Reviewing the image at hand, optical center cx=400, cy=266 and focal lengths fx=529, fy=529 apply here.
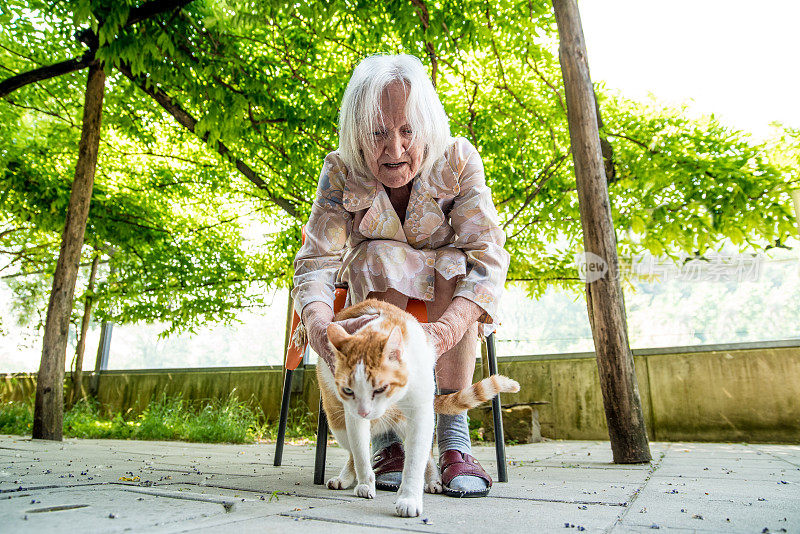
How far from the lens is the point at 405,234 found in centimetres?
203

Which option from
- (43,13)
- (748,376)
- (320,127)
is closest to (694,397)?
(748,376)

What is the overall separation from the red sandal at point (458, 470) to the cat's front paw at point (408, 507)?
1.25 feet

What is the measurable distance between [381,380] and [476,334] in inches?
23.8

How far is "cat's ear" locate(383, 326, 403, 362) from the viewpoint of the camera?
1.40 meters

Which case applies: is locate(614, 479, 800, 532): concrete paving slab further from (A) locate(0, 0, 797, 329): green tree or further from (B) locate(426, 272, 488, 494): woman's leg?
(A) locate(0, 0, 797, 329): green tree

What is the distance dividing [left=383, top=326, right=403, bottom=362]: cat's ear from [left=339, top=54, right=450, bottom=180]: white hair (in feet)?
2.47

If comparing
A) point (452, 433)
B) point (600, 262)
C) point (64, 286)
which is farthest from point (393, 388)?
point (64, 286)

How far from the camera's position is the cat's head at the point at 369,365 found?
1.40 meters

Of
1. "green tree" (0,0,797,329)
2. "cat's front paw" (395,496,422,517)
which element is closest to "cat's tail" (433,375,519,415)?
"cat's front paw" (395,496,422,517)

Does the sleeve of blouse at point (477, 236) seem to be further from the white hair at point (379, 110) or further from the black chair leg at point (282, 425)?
the black chair leg at point (282, 425)

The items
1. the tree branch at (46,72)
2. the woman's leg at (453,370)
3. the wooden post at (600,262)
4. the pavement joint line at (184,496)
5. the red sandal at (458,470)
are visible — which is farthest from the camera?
the tree branch at (46,72)

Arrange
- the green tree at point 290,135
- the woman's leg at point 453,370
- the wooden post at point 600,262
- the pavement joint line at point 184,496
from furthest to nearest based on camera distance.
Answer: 1. the green tree at point 290,135
2. the wooden post at point 600,262
3. the woman's leg at point 453,370
4. the pavement joint line at point 184,496

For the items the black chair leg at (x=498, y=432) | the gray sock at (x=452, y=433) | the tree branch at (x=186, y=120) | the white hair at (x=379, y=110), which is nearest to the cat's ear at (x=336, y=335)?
the gray sock at (x=452, y=433)

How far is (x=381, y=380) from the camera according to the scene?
140 centimetres
